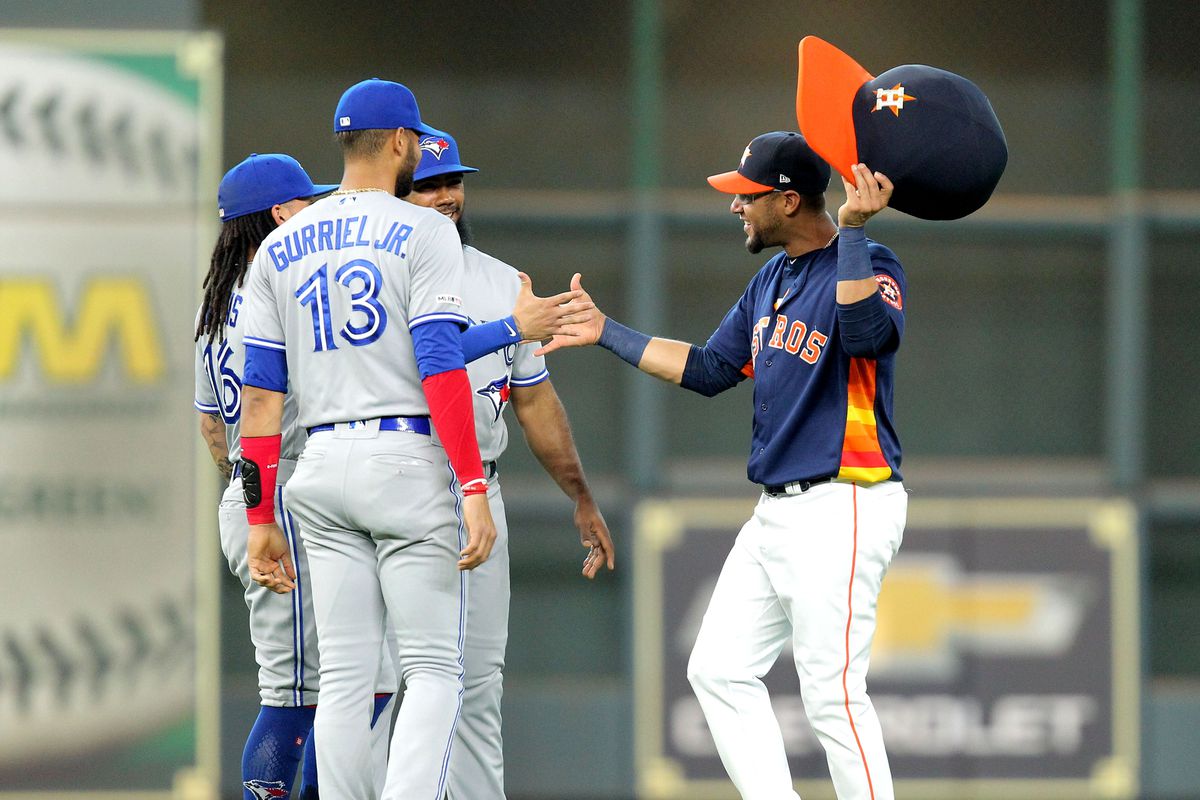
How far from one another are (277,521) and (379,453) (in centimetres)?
56

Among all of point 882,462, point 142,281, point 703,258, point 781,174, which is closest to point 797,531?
point 882,462

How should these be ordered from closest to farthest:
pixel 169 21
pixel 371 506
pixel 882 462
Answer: pixel 371 506 → pixel 882 462 → pixel 169 21

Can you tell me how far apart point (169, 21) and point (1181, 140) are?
4332mm

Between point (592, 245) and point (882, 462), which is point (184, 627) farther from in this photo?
point (882, 462)

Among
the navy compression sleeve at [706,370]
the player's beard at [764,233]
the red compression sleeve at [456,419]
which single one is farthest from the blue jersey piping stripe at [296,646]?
the player's beard at [764,233]

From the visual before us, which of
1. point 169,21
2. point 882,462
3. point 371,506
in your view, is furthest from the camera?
point 169,21

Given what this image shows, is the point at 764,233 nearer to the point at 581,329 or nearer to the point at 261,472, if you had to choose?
the point at 581,329

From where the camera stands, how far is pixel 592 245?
271 inches

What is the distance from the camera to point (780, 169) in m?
3.95

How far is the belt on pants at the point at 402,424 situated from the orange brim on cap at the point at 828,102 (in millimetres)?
1132

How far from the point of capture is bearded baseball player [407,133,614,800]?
4.17 metres

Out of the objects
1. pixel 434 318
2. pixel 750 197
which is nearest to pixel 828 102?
Result: pixel 750 197

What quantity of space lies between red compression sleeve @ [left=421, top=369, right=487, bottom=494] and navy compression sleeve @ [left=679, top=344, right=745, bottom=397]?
0.83 meters

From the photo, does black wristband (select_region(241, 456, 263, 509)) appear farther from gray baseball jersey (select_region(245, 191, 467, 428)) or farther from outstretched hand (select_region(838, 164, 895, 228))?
outstretched hand (select_region(838, 164, 895, 228))
